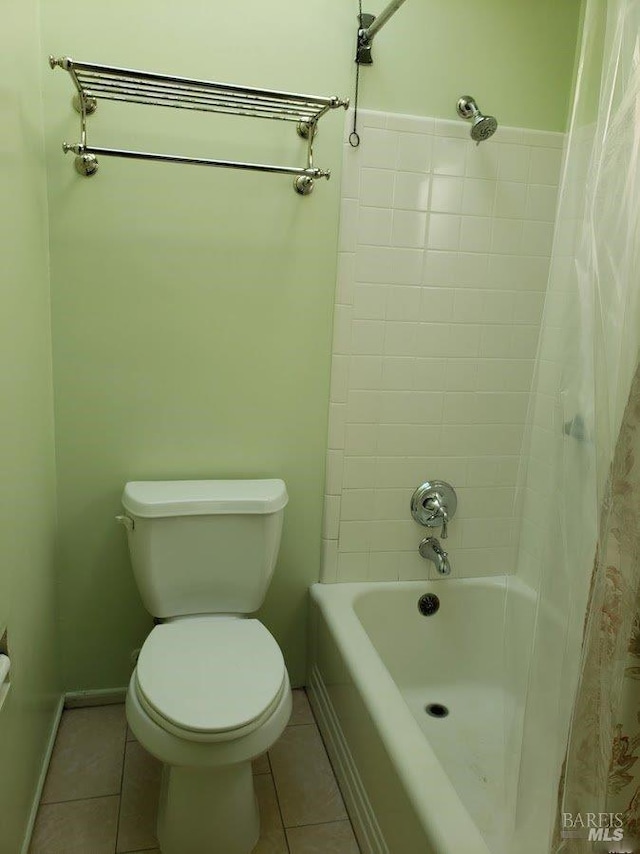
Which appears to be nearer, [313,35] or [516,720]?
[516,720]

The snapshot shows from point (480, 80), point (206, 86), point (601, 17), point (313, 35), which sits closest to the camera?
point (601, 17)

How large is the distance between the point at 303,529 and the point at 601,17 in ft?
5.21

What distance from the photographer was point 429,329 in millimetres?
1967

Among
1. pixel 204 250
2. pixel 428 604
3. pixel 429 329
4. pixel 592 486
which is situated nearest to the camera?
pixel 592 486

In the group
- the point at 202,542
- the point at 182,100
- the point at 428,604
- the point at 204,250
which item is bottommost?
the point at 428,604

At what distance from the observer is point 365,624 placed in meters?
2.04

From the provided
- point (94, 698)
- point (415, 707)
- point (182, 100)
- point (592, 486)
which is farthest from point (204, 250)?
point (415, 707)

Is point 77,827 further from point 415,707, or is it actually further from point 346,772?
point 415,707

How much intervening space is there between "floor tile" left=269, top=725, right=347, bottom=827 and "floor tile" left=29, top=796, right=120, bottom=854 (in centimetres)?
46

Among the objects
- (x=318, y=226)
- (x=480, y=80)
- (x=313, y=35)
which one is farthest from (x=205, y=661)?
(x=480, y=80)

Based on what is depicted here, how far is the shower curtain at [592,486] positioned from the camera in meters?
0.76

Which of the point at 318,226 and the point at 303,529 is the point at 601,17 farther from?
the point at 303,529

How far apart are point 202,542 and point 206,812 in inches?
26.4

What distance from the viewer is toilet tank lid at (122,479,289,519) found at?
1697 millimetres
